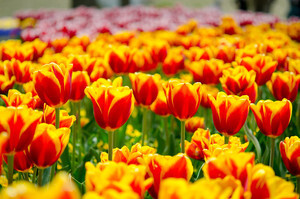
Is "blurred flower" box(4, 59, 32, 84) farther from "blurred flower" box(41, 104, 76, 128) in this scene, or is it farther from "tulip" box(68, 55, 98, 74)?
"blurred flower" box(41, 104, 76, 128)

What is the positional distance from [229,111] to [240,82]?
342 mm

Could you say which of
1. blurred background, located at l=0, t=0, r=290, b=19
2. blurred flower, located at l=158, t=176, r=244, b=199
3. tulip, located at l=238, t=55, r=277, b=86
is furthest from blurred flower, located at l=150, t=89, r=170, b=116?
blurred background, located at l=0, t=0, r=290, b=19

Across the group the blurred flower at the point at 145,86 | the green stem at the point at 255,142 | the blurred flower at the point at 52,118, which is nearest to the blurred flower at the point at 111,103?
the blurred flower at the point at 52,118

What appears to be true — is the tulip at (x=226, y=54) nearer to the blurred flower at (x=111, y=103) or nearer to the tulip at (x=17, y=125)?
the blurred flower at (x=111, y=103)

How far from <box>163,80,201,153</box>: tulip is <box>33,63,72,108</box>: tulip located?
13.4 inches

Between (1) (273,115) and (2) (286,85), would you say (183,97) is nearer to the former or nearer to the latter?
(1) (273,115)

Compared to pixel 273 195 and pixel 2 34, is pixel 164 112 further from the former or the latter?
Result: pixel 2 34

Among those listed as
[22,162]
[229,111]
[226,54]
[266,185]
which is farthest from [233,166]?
[226,54]

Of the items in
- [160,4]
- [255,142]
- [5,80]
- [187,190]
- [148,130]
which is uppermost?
[187,190]

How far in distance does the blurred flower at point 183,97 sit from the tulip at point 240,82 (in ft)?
1.06

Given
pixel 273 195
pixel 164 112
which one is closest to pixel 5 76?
pixel 164 112

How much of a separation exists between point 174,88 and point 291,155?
0.40 meters

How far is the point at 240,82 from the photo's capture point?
63.9 inches

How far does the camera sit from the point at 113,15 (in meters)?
7.82
